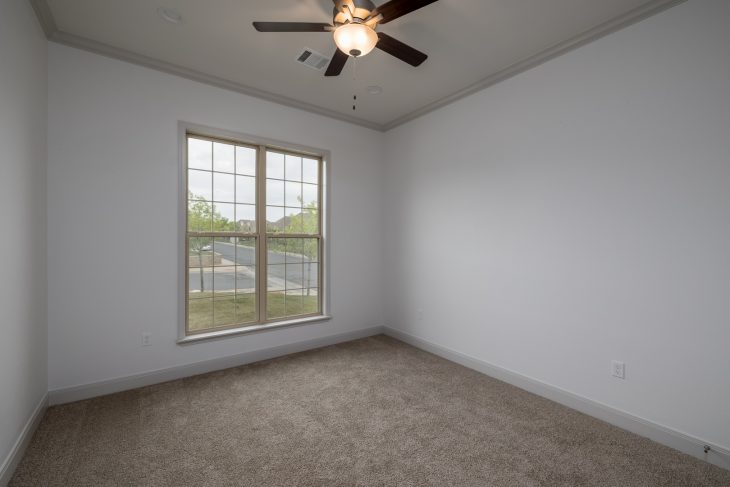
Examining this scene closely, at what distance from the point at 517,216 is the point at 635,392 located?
1.62 m

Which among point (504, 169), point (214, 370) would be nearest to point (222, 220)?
point (214, 370)

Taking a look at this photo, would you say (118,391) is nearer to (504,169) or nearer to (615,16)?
(504,169)

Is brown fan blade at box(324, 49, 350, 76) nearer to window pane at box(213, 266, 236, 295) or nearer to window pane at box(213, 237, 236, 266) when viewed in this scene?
window pane at box(213, 237, 236, 266)

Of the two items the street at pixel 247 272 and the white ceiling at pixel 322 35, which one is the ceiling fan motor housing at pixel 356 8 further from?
the street at pixel 247 272

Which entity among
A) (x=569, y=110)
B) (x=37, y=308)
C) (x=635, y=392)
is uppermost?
(x=569, y=110)

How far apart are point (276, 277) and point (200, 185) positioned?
1.32m

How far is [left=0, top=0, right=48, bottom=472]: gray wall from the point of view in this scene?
6.17ft

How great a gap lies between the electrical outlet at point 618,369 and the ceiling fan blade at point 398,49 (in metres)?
2.67

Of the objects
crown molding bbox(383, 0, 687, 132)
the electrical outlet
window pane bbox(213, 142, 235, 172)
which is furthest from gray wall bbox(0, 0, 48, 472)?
the electrical outlet

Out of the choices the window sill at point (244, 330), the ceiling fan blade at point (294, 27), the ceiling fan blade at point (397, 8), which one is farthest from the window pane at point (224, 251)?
the ceiling fan blade at point (397, 8)

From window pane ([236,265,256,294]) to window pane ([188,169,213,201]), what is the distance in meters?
0.85

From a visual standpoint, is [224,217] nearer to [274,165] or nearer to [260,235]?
[260,235]

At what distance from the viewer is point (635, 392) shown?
2.41 meters

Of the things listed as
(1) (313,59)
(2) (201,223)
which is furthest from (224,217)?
(1) (313,59)
